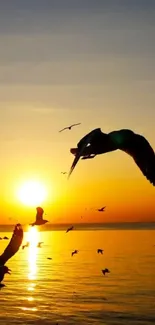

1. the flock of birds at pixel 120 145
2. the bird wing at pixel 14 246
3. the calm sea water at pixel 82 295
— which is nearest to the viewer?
the flock of birds at pixel 120 145

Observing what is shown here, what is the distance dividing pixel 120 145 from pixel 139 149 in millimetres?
457

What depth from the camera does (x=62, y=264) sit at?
7681 centimetres

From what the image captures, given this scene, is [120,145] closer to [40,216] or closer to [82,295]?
[40,216]

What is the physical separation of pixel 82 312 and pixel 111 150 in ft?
93.7

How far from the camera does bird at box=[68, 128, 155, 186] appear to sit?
482 inches

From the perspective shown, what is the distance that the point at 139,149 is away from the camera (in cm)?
1257

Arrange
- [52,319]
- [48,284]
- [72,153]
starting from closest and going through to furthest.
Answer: [72,153] < [52,319] < [48,284]

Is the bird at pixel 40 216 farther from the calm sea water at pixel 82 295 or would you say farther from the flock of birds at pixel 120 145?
the calm sea water at pixel 82 295

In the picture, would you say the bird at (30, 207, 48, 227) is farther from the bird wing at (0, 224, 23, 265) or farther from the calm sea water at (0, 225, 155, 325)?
the calm sea water at (0, 225, 155, 325)

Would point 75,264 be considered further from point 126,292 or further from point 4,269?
point 4,269

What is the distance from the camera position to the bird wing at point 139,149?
12246 millimetres

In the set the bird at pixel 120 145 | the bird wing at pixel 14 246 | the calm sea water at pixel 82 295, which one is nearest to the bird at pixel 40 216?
the bird wing at pixel 14 246

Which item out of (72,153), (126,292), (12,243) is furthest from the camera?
(126,292)

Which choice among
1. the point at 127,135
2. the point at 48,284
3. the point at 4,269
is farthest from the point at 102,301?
the point at 127,135
